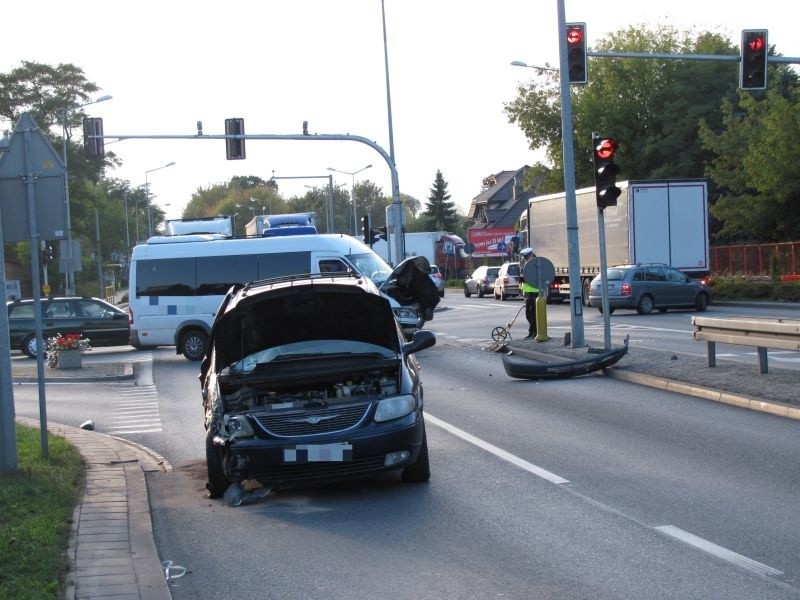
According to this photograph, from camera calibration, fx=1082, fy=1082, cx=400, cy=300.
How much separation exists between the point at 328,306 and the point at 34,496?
296cm

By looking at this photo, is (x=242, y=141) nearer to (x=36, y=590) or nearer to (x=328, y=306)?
(x=328, y=306)

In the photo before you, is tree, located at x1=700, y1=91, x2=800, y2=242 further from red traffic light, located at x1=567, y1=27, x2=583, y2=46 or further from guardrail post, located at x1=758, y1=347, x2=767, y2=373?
guardrail post, located at x1=758, y1=347, x2=767, y2=373

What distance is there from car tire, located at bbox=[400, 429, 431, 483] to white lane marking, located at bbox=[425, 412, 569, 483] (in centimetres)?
98

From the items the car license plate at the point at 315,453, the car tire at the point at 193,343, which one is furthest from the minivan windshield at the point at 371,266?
the car license plate at the point at 315,453

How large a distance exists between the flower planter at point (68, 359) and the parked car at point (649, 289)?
16.7 metres

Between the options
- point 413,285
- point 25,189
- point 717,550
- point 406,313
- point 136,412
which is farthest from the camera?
point 406,313

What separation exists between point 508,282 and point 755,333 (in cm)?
3580

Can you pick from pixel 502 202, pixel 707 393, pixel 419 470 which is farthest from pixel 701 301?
pixel 502 202

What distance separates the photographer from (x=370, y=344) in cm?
955

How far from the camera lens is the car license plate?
331 inches

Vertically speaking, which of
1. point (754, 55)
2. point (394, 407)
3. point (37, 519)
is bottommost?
point (37, 519)

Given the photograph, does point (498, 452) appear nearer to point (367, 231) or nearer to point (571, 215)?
point (571, 215)

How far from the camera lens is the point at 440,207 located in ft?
403

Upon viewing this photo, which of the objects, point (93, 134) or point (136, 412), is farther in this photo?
point (93, 134)
